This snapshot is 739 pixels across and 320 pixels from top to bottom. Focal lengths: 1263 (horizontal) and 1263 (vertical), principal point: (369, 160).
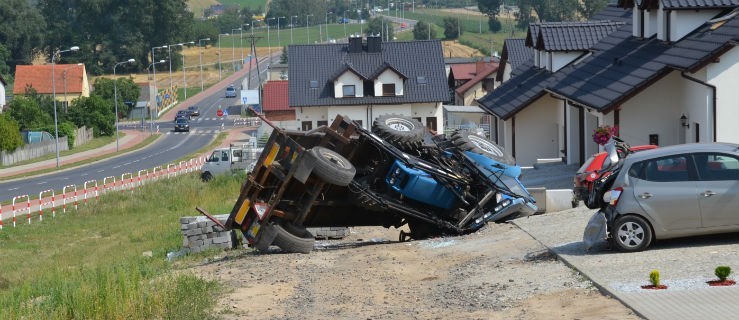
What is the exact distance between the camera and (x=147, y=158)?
7431cm

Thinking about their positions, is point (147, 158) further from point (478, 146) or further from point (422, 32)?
point (422, 32)

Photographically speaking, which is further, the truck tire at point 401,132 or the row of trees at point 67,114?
the row of trees at point 67,114

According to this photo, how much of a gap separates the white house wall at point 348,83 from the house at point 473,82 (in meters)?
13.0

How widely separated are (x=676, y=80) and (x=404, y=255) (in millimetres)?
11617

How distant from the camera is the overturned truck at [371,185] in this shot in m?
22.4

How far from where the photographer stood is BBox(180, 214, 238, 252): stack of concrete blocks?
2450cm

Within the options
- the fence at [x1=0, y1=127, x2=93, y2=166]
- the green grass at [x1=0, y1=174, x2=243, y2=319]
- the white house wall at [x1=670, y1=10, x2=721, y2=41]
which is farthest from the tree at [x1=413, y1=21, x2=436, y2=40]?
the white house wall at [x1=670, y1=10, x2=721, y2=41]

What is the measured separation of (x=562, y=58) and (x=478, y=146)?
1764cm

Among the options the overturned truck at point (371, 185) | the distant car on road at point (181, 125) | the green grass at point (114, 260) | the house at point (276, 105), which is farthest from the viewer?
the distant car on road at point (181, 125)

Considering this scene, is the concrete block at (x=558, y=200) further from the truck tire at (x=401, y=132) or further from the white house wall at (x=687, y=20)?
the white house wall at (x=687, y=20)

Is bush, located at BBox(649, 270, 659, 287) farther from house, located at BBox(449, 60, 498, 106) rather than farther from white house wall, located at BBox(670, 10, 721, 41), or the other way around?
house, located at BBox(449, 60, 498, 106)

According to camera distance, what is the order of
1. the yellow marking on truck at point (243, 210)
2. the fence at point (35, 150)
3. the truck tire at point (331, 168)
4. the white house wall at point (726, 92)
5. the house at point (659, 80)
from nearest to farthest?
the truck tire at point (331, 168) < the yellow marking on truck at point (243, 210) < the white house wall at point (726, 92) < the house at point (659, 80) < the fence at point (35, 150)

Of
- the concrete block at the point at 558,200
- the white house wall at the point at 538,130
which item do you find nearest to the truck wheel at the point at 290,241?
the concrete block at the point at 558,200

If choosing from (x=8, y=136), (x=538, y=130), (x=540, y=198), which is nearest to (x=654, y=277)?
(x=540, y=198)
